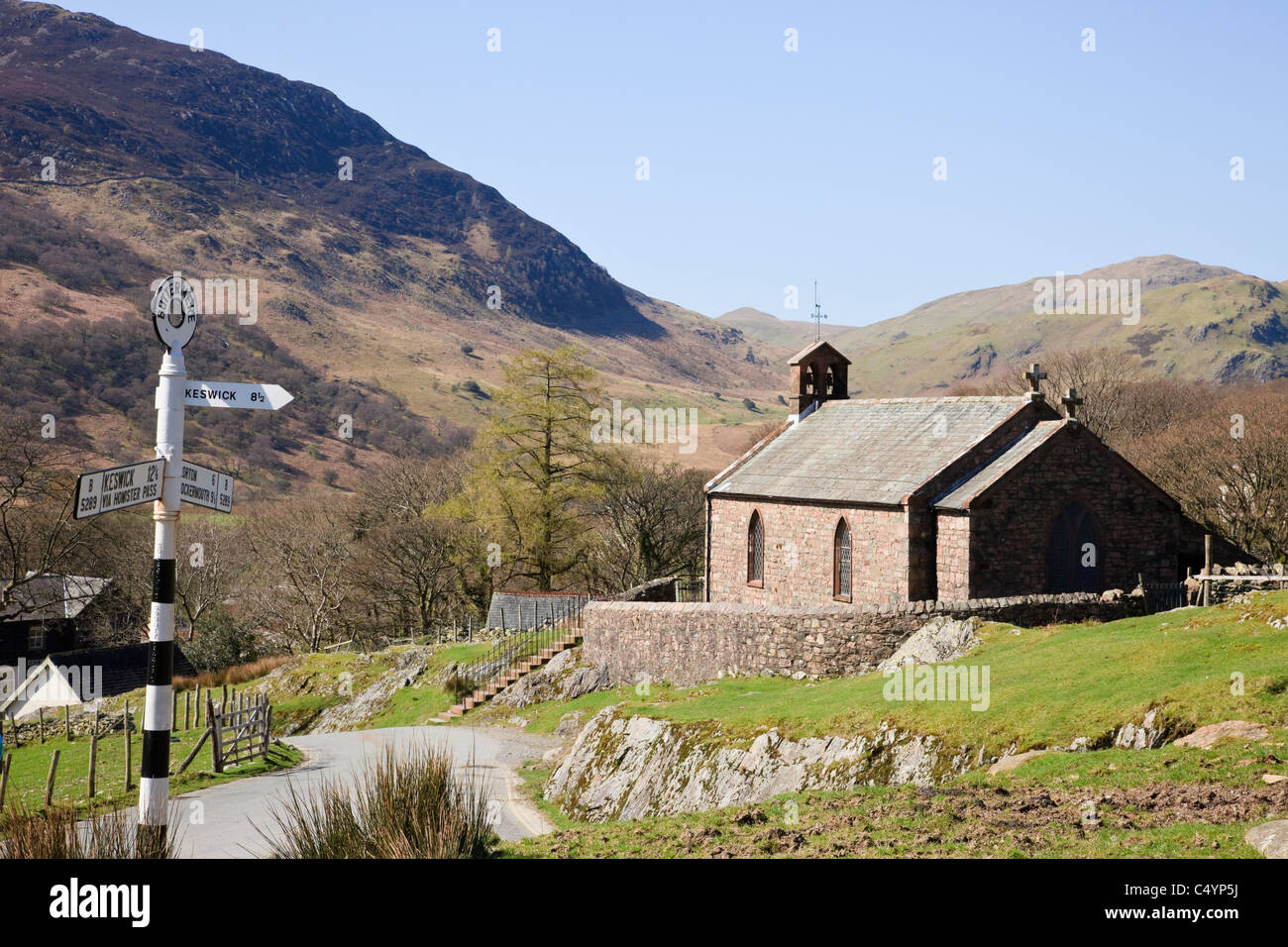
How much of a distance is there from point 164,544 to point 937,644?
1767cm

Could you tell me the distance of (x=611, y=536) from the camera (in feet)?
189

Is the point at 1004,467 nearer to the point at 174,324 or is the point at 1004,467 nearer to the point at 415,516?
the point at 174,324

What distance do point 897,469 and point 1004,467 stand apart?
10.9 feet

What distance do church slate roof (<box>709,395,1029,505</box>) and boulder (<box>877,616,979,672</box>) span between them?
679 centimetres

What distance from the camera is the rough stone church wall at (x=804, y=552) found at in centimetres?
3036

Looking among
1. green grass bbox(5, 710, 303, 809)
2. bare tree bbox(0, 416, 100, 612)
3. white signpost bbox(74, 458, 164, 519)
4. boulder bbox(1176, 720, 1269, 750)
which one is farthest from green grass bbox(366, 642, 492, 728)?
white signpost bbox(74, 458, 164, 519)

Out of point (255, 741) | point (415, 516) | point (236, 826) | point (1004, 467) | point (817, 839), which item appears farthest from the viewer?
point (415, 516)

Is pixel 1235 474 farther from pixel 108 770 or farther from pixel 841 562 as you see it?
pixel 108 770

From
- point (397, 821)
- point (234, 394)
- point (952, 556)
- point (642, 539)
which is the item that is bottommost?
point (397, 821)

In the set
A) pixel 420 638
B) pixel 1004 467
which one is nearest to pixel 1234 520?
pixel 1004 467

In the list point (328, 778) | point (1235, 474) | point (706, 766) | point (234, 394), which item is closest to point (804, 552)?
point (706, 766)

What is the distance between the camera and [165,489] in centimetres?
901
